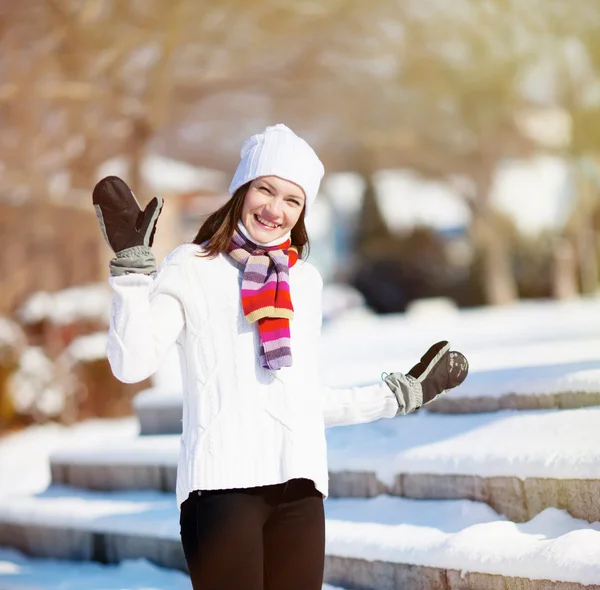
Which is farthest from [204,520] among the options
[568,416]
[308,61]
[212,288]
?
[308,61]

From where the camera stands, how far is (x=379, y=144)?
16.9m

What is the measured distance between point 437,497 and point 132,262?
1781 millimetres

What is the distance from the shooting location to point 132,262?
185 centimetres

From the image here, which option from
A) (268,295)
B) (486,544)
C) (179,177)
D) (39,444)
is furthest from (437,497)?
(179,177)

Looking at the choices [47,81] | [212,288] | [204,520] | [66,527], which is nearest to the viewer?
[204,520]

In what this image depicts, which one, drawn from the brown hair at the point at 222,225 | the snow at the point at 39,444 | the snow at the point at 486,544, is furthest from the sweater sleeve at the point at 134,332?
the snow at the point at 39,444

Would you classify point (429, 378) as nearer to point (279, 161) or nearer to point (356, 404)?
point (356, 404)

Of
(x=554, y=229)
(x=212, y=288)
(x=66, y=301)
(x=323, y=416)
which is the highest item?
(x=554, y=229)

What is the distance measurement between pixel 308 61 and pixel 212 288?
1057 centimetres

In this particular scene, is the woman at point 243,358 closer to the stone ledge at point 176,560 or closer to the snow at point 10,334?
the stone ledge at point 176,560

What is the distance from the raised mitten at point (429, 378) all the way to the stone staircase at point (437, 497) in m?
0.69

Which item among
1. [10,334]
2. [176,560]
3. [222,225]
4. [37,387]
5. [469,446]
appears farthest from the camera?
[10,334]

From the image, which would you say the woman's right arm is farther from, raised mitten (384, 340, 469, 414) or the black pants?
raised mitten (384, 340, 469, 414)

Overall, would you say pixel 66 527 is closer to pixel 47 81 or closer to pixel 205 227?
pixel 205 227
